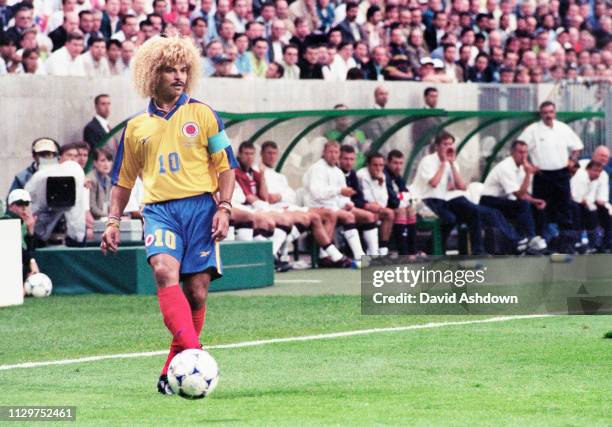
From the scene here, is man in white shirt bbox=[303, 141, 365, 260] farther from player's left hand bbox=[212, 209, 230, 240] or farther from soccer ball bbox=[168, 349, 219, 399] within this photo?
soccer ball bbox=[168, 349, 219, 399]

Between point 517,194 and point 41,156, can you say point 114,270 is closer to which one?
point 41,156

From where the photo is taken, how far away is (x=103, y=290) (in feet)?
53.0

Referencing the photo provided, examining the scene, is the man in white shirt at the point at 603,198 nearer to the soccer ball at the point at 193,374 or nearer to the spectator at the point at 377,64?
the spectator at the point at 377,64

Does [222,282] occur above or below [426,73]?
below

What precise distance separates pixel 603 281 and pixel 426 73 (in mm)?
10478

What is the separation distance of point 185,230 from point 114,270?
7.95 metres

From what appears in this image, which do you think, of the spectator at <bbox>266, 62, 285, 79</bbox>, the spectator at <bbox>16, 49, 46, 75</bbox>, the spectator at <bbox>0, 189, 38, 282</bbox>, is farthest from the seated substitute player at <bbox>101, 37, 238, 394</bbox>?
the spectator at <bbox>266, 62, 285, 79</bbox>

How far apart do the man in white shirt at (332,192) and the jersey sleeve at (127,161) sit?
12.0 m

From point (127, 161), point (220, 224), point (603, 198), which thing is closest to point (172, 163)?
point (127, 161)

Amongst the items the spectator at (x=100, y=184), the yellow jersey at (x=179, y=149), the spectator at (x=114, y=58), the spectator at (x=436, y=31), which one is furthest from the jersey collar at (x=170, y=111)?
the spectator at (x=436, y=31)

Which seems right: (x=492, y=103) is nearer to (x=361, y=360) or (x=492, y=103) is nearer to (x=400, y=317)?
(x=400, y=317)

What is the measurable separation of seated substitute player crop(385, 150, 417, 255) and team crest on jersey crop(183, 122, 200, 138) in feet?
41.1

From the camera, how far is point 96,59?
2067 cm

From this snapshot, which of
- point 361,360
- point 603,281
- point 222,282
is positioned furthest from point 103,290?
point 361,360
